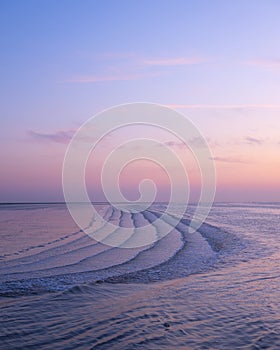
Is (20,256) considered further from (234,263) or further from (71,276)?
(234,263)

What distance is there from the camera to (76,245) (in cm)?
2452

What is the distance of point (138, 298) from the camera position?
12289mm

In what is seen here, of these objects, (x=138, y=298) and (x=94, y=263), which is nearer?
(x=138, y=298)

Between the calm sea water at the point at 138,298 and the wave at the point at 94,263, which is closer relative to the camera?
the calm sea water at the point at 138,298

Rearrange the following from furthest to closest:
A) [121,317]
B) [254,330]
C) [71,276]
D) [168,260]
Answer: [168,260]
[71,276]
[121,317]
[254,330]

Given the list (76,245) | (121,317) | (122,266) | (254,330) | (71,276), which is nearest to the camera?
(254,330)

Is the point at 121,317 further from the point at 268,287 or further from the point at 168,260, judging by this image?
the point at 168,260

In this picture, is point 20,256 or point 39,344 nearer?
point 39,344

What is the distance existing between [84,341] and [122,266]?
9.45 meters

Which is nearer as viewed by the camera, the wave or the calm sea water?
the calm sea water

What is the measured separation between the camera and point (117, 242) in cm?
2639

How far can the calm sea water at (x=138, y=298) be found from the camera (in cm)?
877

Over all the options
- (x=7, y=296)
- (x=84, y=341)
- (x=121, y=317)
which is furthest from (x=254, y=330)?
(x=7, y=296)

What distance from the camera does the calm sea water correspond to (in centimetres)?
877
